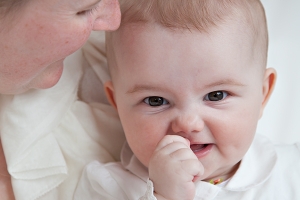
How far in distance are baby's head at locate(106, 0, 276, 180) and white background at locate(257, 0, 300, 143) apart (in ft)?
1.51

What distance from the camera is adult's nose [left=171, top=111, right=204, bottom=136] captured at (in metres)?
1.25

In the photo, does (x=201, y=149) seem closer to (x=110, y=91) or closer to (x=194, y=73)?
(x=194, y=73)

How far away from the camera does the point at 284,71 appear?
6.20 feet

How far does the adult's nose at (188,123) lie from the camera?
1248mm

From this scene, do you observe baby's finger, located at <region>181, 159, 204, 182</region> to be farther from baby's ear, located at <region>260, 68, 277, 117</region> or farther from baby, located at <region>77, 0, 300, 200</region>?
baby's ear, located at <region>260, 68, 277, 117</region>

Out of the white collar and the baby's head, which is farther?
the white collar

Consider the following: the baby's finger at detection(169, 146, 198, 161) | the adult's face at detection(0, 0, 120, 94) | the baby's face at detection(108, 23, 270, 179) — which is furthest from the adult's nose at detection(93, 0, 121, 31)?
the baby's finger at detection(169, 146, 198, 161)

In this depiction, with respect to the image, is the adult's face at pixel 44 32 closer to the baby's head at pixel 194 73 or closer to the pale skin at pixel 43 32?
the pale skin at pixel 43 32

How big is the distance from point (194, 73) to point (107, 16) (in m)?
0.26

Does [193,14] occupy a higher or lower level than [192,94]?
higher

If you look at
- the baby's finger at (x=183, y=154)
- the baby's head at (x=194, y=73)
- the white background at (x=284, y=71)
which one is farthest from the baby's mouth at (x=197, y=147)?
the white background at (x=284, y=71)

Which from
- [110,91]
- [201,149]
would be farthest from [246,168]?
[110,91]

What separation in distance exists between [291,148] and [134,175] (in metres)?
0.51

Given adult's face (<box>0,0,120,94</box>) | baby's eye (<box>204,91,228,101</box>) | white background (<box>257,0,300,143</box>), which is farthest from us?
white background (<box>257,0,300,143</box>)
